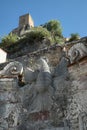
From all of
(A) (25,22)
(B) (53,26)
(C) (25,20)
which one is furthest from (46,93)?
(C) (25,20)

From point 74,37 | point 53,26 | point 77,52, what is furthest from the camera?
point 53,26

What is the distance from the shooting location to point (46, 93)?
4938mm

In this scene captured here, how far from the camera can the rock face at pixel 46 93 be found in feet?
14.4

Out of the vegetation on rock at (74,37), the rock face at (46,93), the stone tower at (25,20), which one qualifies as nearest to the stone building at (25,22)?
the stone tower at (25,20)

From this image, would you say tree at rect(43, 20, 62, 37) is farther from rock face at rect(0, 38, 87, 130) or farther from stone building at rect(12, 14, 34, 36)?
rock face at rect(0, 38, 87, 130)

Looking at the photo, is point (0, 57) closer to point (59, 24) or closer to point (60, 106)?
point (60, 106)

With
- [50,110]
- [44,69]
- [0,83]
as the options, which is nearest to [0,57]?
[0,83]

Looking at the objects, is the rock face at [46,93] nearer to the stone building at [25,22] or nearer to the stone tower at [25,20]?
the stone building at [25,22]

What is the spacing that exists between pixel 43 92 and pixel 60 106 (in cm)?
45

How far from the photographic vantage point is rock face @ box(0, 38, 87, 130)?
4.39 metres

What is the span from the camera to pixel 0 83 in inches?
211

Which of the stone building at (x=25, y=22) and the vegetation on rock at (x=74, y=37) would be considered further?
the stone building at (x=25, y=22)

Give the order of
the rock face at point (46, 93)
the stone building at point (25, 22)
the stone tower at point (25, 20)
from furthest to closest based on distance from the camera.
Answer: the stone tower at point (25, 20) < the stone building at point (25, 22) < the rock face at point (46, 93)

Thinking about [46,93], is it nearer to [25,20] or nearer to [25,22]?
[25,22]
